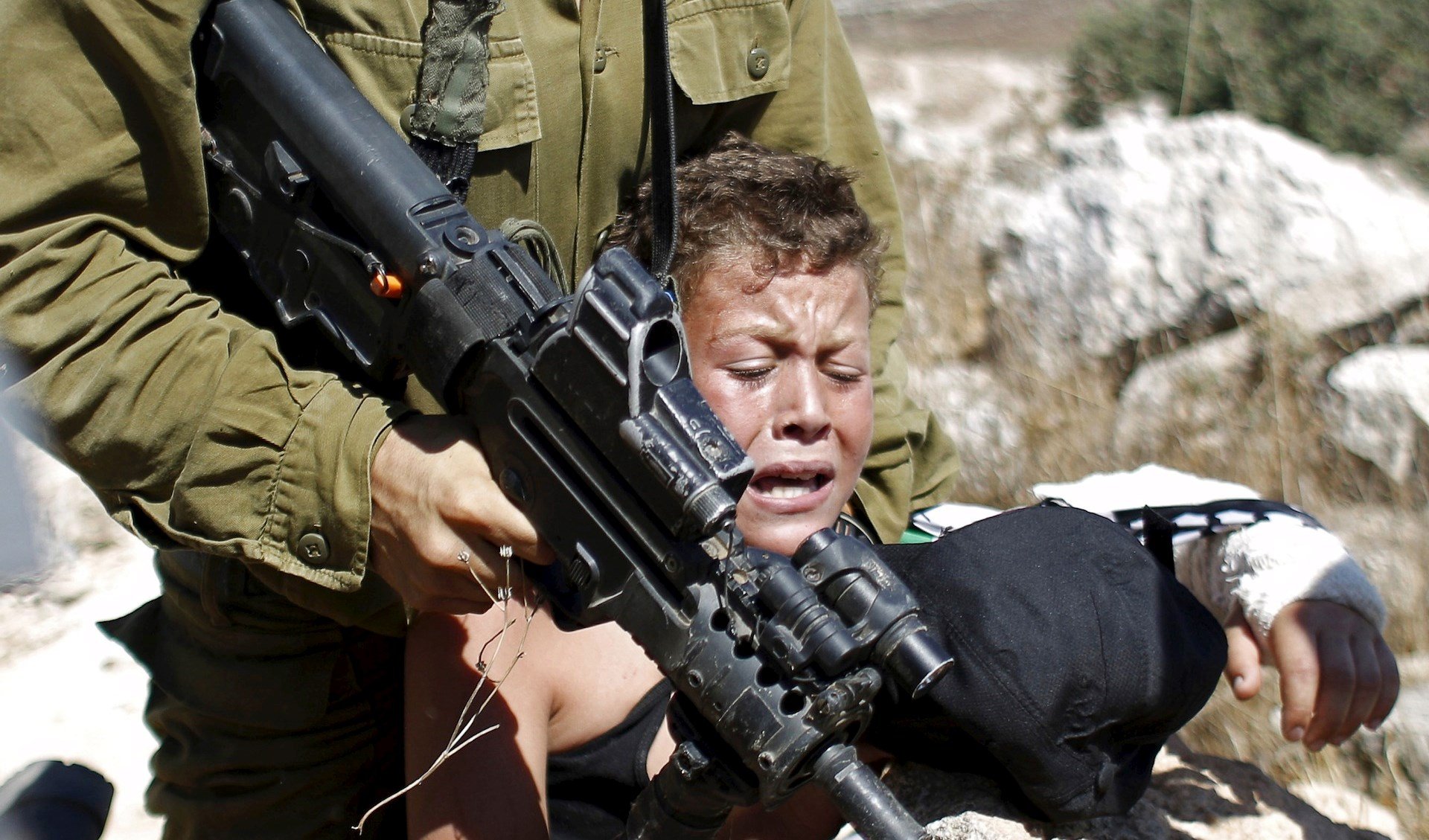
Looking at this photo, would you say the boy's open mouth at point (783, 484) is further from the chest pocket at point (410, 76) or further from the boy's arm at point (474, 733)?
the chest pocket at point (410, 76)

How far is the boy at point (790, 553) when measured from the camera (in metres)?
1.87

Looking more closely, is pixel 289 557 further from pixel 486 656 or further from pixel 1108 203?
pixel 1108 203

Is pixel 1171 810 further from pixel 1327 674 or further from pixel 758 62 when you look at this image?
pixel 758 62

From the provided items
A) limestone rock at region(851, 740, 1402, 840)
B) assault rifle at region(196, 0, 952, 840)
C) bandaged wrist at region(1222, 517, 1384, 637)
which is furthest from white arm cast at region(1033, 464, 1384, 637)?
assault rifle at region(196, 0, 952, 840)

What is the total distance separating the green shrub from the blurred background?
0.04ft

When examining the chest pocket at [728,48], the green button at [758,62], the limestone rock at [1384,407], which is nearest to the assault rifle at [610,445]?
the chest pocket at [728,48]

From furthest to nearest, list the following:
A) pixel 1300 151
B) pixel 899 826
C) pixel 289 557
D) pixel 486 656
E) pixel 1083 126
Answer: pixel 1083 126 → pixel 1300 151 → pixel 486 656 → pixel 289 557 → pixel 899 826

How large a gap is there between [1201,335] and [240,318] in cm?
321

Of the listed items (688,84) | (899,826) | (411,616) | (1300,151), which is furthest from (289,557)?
(1300,151)

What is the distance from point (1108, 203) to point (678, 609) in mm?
3304

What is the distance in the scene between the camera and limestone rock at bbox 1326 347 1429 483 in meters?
3.52

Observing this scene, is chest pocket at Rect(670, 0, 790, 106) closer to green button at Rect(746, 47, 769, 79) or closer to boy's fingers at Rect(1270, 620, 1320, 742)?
green button at Rect(746, 47, 769, 79)

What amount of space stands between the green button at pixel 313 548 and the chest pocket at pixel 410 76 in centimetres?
64

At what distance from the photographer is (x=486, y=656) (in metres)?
2.11
